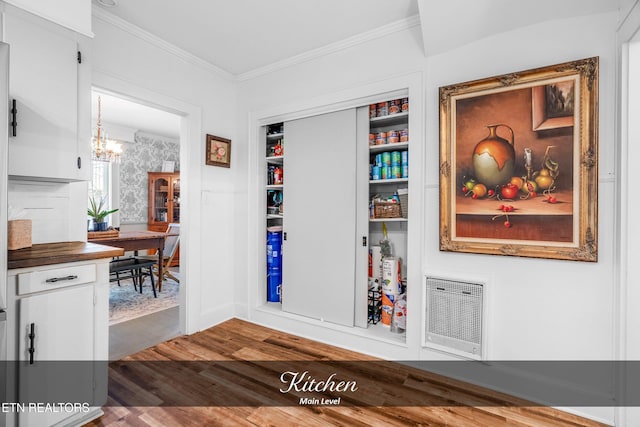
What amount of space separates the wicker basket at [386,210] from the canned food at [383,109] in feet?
2.63

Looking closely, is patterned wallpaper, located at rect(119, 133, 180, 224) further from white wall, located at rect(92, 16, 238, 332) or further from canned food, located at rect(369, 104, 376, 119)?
canned food, located at rect(369, 104, 376, 119)

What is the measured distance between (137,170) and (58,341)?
501 cm

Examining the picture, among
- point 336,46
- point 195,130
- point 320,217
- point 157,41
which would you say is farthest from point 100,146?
point 336,46

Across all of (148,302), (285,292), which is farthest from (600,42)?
(148,302)

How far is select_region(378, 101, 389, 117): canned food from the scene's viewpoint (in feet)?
8.87

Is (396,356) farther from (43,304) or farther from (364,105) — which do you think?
(43,304)

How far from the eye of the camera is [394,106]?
2.67 m

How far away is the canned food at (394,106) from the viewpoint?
2660 millimetres

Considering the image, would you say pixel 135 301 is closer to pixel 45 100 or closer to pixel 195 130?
pixel 195 130

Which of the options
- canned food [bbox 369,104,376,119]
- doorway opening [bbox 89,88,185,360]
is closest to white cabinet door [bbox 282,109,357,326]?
canned food [bbox 369,104,376,119]

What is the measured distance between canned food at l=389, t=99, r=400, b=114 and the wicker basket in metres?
0.81

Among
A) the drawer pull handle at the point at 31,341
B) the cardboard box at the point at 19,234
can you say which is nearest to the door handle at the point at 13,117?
the cardboard box at the point at 19,234

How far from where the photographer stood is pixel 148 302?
3844 mm

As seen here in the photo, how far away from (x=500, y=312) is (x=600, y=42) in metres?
1.73
